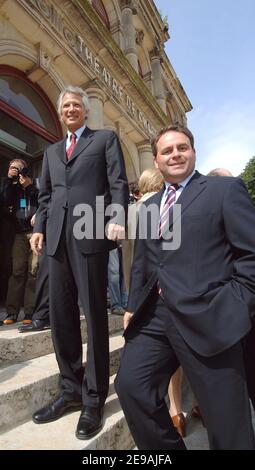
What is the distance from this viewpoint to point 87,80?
683 centimetres

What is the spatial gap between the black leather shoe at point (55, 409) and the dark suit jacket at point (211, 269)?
0.92 m

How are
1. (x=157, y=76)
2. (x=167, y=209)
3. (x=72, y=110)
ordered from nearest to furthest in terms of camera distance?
(x=167, y=209) → (x=72, y=110) → (x=157, y=76)

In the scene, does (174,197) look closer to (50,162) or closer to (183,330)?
(183,330)

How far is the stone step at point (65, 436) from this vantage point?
66.4 inches

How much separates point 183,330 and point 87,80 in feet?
23.0

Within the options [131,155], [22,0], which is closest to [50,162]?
[22,0]

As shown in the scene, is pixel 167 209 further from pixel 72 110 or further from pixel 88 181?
pixel 72 110

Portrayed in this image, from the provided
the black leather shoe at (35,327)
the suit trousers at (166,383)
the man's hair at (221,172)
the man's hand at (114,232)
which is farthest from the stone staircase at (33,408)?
the man's hair at (221,172)

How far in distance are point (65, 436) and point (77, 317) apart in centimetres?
75

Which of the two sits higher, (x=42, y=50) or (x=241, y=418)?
(x=42, y=50)

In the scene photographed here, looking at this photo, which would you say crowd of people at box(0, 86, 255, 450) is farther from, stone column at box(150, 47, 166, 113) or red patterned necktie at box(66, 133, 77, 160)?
stone column at box(150, 47, 166, 113)

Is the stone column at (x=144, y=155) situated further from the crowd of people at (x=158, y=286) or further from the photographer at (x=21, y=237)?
the crowd of people at (x=158, y=286)

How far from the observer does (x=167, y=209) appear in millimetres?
1726

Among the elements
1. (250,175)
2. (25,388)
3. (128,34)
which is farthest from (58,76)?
(250,175)
